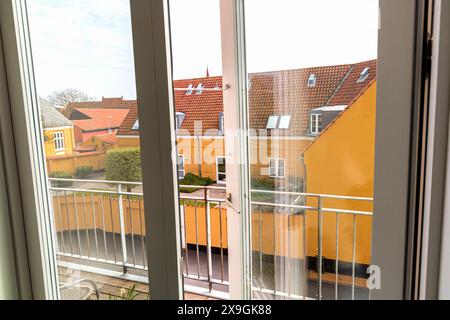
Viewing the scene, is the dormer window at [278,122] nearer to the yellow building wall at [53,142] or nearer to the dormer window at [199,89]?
the dormer window at [199,89]

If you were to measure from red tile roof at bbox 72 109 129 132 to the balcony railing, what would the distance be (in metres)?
0.21

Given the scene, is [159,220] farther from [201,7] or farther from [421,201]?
[201,7]

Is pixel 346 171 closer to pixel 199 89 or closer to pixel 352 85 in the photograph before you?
pixel 352 85

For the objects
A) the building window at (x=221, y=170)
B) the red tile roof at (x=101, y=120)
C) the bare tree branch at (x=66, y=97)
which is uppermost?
the bare tree branch at (x=66, y=97)

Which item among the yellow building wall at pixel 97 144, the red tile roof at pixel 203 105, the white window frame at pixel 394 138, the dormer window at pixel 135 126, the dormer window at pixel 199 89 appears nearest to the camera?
the white window frame at pixel 394 138

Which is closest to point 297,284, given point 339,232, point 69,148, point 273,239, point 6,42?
point 273,239

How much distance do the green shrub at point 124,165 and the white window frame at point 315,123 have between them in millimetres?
677

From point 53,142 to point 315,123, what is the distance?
1.05 meters

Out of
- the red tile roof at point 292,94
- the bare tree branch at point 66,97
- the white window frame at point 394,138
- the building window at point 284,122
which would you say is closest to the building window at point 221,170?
the red tile roof at point 292,94

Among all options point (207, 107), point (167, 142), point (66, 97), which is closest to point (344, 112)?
point (167, 142)

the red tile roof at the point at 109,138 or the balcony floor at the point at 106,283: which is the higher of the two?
the red tile roof at the point at 109,138

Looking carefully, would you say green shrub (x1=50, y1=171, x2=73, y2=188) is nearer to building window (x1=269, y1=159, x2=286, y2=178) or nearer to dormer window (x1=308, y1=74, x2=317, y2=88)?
building window (x1=269, y1=159, x2=286, y2=178)

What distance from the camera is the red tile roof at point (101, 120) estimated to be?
114 centimetres

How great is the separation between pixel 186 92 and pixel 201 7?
0.61 metres
